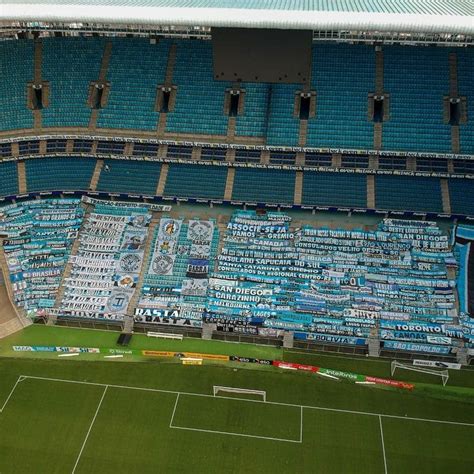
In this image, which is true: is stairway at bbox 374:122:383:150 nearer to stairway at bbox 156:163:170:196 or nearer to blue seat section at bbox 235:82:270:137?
blue seat section at bbox 235:82:270:137

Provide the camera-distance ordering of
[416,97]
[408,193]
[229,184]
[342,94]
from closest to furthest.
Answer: [408,193] → [416,97] → [229,184] → [342,94]

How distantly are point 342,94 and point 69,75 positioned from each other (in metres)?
26.0

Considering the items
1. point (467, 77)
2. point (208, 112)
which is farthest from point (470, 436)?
point (208, 112)

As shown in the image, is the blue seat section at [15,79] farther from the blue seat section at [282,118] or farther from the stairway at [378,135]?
the stairway at [378,135]

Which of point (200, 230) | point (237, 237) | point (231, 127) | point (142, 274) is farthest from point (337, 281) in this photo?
point (231, 127)

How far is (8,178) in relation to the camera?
46938 millimetres

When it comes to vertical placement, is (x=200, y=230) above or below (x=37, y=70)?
below

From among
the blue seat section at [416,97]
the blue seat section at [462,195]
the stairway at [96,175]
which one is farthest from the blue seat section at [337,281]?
the stairway at [96,175]

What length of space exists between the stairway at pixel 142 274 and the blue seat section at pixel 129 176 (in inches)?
110

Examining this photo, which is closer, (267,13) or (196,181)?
(267,13)

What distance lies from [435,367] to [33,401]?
91.5 feet

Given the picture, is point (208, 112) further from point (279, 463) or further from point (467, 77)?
point (279, 463)

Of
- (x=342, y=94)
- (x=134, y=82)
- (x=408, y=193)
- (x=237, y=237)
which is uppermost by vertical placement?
(x=342, y=94)

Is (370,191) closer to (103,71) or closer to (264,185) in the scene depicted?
(264,185)
